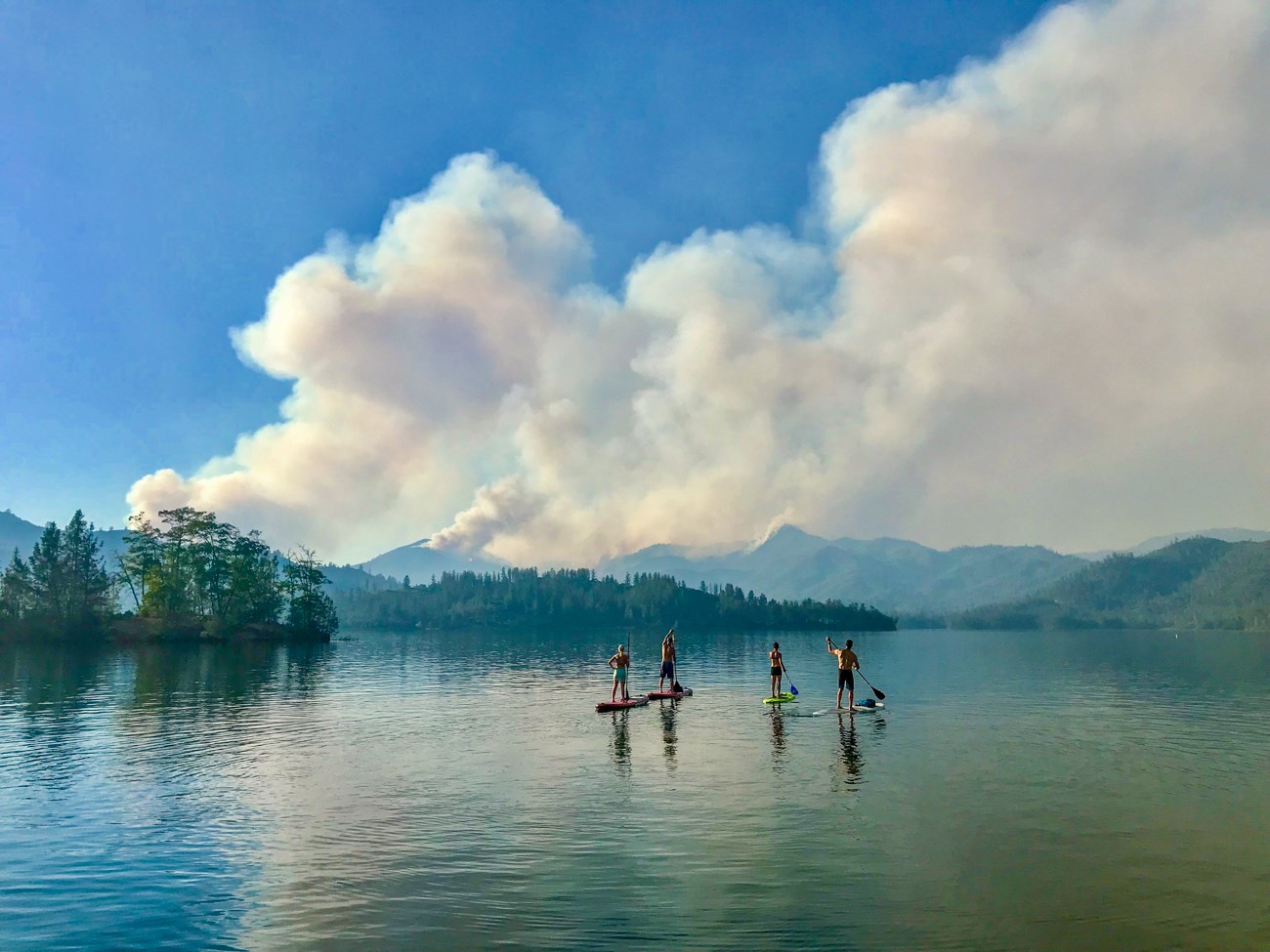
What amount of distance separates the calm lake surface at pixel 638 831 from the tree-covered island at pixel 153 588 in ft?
456

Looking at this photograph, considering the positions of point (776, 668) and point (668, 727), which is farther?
point (776, 668)

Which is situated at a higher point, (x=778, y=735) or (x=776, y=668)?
(x=776, y=668)

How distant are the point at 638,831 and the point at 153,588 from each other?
595 feet

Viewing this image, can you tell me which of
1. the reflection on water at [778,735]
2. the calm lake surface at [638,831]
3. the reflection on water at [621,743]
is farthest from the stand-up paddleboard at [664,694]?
the calm lake surface at [638,831]

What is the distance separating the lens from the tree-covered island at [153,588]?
6501 inches

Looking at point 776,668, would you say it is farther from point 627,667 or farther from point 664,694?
point 627,667

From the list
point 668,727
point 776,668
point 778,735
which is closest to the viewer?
point 778,735

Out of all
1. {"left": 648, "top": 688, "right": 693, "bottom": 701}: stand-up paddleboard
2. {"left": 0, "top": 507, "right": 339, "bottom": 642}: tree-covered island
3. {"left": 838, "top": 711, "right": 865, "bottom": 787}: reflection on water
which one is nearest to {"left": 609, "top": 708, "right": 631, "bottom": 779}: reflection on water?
{"left": 648, "top": 688, "right": 693, "bottom": 701}: stand-up paddleboard

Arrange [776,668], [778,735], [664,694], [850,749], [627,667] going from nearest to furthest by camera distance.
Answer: [850,749], [778,735], [776,668], [627,667], [664,694]

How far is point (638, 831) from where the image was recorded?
22.2 meters

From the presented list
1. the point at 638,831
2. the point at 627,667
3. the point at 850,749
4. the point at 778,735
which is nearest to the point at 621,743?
the point at 778,735

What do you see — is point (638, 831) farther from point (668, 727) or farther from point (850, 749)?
point (668, 727)

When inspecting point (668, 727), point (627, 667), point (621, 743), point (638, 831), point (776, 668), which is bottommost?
point (668, 727)

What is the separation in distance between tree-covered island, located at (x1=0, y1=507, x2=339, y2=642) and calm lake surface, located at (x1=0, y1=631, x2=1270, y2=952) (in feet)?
456
